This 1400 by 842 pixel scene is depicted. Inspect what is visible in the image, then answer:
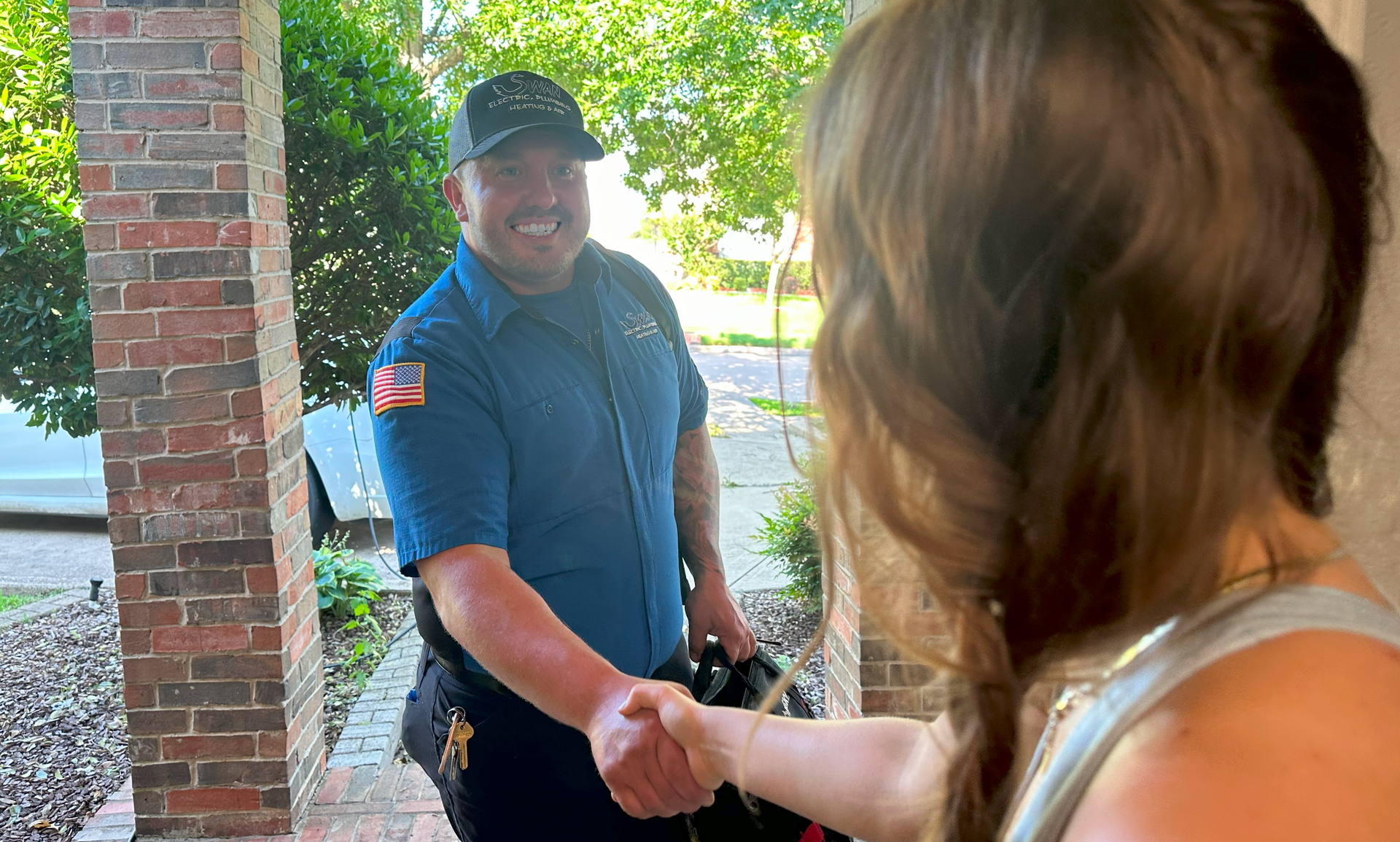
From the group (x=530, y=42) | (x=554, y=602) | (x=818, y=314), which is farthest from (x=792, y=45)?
(x=818, y=314)

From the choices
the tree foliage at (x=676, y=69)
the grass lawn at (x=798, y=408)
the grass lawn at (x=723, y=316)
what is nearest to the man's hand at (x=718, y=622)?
the grass lawn at (x=798, y=408)

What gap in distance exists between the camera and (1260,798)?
549 mm

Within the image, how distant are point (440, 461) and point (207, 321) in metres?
1.46

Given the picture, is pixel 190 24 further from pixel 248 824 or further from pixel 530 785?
pixel 248 824

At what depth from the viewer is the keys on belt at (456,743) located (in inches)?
89.4

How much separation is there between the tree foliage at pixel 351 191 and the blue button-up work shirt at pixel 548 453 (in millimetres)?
2899

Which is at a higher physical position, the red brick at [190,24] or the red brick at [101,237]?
the red brick at [190,24]

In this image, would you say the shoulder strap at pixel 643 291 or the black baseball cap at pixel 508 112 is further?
the shoulder strap at pixel 643 291

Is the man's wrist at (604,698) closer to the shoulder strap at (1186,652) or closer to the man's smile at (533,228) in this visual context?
the man's smile at (533,228)

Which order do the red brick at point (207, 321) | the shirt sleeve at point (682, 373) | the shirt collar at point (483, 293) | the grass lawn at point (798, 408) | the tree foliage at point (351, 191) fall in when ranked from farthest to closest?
the tree foliage at point (351, 191), the red brick at point (207, 321), the shirt sleeve at point (682, 373), the shirt collar at point (483, 293), the grass lawn at point (798, 408)

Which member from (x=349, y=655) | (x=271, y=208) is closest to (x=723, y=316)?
(x=349, y=655)

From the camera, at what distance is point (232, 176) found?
3.11m

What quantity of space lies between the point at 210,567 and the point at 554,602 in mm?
1523

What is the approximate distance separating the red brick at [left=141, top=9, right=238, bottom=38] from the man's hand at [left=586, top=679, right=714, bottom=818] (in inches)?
94.8
